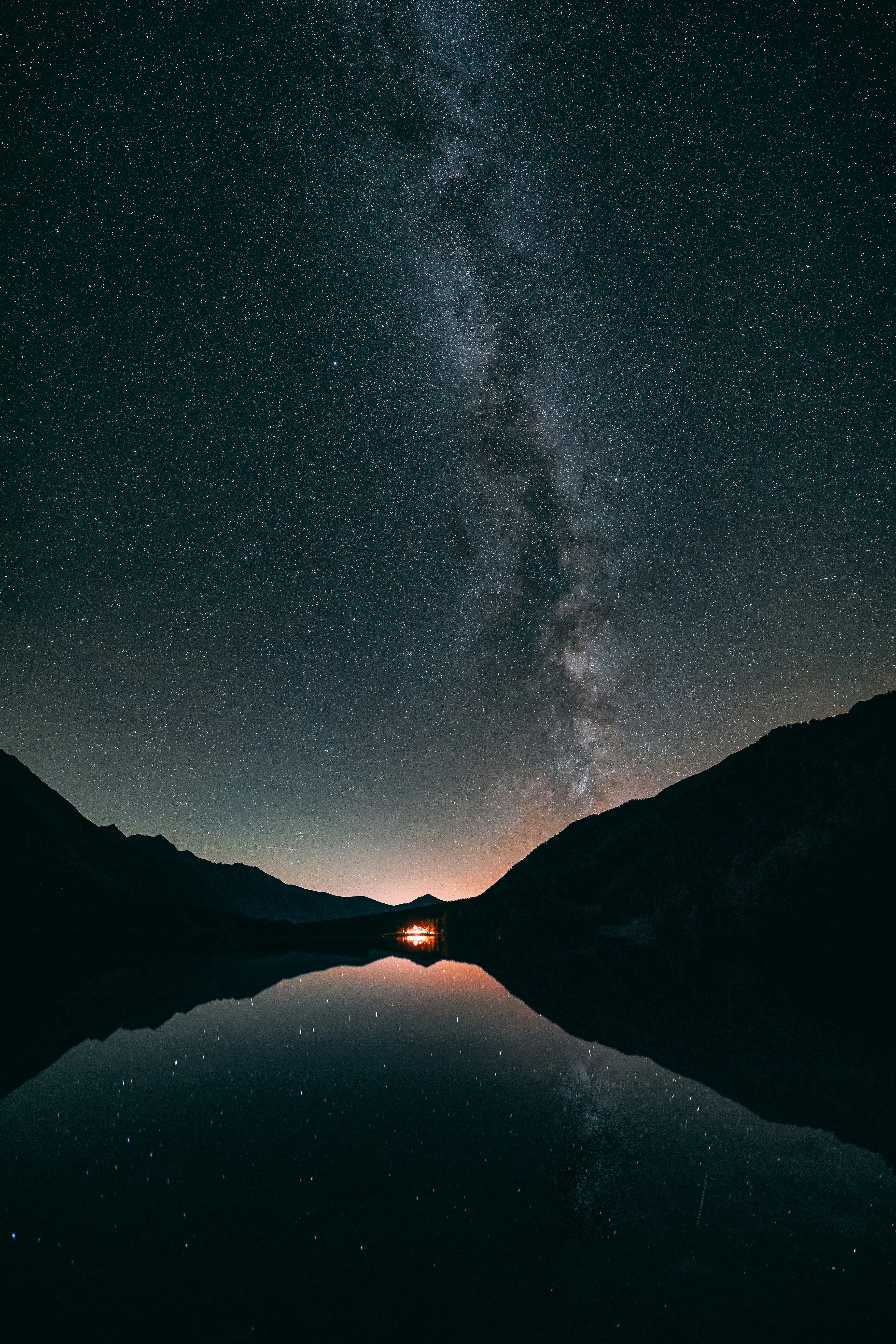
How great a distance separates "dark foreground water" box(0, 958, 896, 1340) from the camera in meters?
3.99

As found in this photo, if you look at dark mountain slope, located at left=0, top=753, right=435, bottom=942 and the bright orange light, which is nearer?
the bright orange light

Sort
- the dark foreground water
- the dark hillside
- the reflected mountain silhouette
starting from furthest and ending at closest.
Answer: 1. the dark hillside
2. the reflected mountain silhouette
3. the dark foreground water

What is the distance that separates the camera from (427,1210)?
5.45m

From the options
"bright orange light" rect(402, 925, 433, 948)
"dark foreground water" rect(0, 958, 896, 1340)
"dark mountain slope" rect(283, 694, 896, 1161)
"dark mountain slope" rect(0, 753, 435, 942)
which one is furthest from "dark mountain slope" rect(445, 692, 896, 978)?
"dark mountain slope" rect(0, 753, 435, 942)

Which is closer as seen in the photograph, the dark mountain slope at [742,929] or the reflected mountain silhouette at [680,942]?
the dark mountain slope at [742,929]

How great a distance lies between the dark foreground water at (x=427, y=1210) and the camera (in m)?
3.99

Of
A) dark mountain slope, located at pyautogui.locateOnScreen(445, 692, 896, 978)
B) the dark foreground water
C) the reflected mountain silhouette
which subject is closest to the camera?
the dark foreground water

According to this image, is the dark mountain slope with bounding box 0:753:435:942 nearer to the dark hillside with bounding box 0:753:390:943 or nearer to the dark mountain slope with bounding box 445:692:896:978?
the dark hillside with bounding box 0:753:390:943

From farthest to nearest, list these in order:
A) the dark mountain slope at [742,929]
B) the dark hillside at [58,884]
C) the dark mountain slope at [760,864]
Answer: the dark hillside at [58,884]
the dark mountain slope at [760,864]
the dark mountain slope at [742,929]

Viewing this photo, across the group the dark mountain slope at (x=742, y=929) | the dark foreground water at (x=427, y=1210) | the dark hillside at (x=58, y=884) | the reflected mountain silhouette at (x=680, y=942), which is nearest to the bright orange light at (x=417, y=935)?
the reflected mountain silhouette at (x=680, y=942)

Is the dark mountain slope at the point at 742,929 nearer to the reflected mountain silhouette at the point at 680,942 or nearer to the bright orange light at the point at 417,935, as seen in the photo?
the reflected mountain silhouette at the point at 680,942

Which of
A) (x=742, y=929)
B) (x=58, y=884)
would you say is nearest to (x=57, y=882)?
(x=58, y=884)

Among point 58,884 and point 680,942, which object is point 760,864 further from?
point 58,884

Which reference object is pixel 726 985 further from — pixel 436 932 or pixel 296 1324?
pixel 436 932
